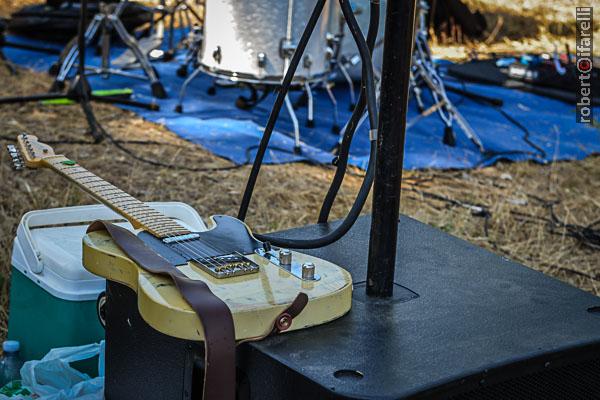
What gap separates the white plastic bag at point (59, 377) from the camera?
154 centimetres

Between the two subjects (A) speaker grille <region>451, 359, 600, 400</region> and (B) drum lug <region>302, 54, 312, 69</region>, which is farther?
(B) drum lug <region>302, 54, 312, 69</region>

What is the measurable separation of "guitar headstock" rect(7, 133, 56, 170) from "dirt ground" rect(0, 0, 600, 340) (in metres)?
0.71

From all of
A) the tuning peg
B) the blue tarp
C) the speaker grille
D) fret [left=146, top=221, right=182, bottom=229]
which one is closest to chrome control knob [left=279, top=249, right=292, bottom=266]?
fret [left=146, top=221, right=182, bottom=229]

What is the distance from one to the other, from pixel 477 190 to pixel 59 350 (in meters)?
2.37

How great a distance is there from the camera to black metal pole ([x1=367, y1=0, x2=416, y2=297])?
122 cm

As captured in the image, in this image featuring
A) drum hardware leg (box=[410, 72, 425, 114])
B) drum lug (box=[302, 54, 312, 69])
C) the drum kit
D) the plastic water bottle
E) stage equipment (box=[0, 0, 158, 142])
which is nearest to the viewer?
the plastic water bottle

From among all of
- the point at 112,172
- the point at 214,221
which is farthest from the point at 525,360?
the point at 112,172

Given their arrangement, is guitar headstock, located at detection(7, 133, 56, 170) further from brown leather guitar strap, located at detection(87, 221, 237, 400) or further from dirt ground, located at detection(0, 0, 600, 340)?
dirt ground, located at detection(0, 0, 600, 340)

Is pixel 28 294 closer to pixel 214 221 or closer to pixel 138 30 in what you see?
pixel 214 221

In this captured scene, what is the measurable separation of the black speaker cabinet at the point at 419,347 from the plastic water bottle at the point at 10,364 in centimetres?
38

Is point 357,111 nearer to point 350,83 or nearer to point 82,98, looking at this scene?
point 82,98

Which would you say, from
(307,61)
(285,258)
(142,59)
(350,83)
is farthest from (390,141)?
→ (142,59)

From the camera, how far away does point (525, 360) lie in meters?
1.10

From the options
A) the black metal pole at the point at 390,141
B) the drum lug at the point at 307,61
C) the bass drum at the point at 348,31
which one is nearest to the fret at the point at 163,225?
the black metal pole at the point at 390,141
